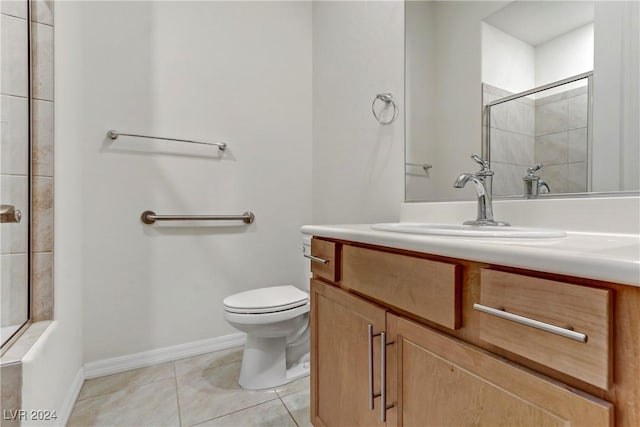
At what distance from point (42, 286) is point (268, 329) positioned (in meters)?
0.87

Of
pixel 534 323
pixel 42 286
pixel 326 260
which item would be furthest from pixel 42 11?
pixel 534 323

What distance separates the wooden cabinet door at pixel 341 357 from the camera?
0.83 meters

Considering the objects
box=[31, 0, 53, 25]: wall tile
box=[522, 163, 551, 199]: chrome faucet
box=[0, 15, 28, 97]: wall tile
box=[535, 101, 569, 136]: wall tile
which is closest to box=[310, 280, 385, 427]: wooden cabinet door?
box=[522, 163, 551, 199]: chrome faucet

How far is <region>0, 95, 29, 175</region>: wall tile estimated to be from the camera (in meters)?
1.04

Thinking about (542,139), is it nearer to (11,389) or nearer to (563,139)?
(563,139)

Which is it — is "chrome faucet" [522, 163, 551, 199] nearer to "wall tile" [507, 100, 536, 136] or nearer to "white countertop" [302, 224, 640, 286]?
"wall tile" [507, 100, 536, 136]

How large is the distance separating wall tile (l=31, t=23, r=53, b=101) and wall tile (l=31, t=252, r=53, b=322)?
589 millimetres

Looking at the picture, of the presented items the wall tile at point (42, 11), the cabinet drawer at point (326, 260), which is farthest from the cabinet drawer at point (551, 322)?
the wall tile at point (42, 11)

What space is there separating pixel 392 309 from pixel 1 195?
1.30 meters

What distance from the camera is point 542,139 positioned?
3.24ft

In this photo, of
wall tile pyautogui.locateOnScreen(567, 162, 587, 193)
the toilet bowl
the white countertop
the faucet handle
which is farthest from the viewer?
the toilet bowl

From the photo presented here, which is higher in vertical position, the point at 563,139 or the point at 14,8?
the point at 14,8

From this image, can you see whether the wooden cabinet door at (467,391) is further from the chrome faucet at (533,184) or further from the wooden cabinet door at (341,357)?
the chrome faucet at (533,184)

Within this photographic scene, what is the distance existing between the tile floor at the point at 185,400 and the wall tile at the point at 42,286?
0.50 meters
